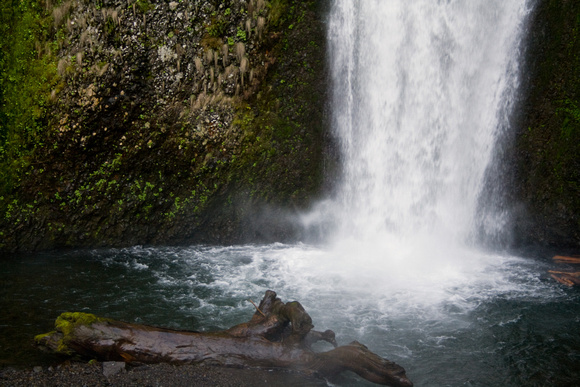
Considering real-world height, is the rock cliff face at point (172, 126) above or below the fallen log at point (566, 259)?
above

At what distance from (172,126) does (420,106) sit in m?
7.40

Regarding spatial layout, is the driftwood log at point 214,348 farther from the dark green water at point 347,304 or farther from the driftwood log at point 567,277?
the driftwood log at point 567,277

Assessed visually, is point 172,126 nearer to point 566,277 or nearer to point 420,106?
point 420,106

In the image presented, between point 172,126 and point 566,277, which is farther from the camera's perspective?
point 172,126

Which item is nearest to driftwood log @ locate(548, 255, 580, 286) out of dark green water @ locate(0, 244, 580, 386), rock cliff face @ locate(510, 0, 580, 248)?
dark green water @ locate(0, 244, 580, 386)

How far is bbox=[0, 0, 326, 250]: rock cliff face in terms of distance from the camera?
11914 millimetres

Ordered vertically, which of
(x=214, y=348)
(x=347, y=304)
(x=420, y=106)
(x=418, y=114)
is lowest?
(x=347, y=304)

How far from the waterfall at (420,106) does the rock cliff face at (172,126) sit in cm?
118

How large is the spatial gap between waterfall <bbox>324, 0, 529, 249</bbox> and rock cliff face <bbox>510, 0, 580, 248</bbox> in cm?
57

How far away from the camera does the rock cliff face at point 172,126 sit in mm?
11914

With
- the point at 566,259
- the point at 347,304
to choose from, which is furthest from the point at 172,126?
the point at 566,259

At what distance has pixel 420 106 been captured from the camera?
13.3 m

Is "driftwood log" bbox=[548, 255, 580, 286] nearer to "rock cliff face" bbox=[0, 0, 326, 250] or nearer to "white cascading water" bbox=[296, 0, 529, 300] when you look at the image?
"white cascading water" bbox=[296, 0, 529, 300]

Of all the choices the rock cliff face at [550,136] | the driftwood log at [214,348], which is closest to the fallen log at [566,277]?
the rock cliff face at [550,136]
